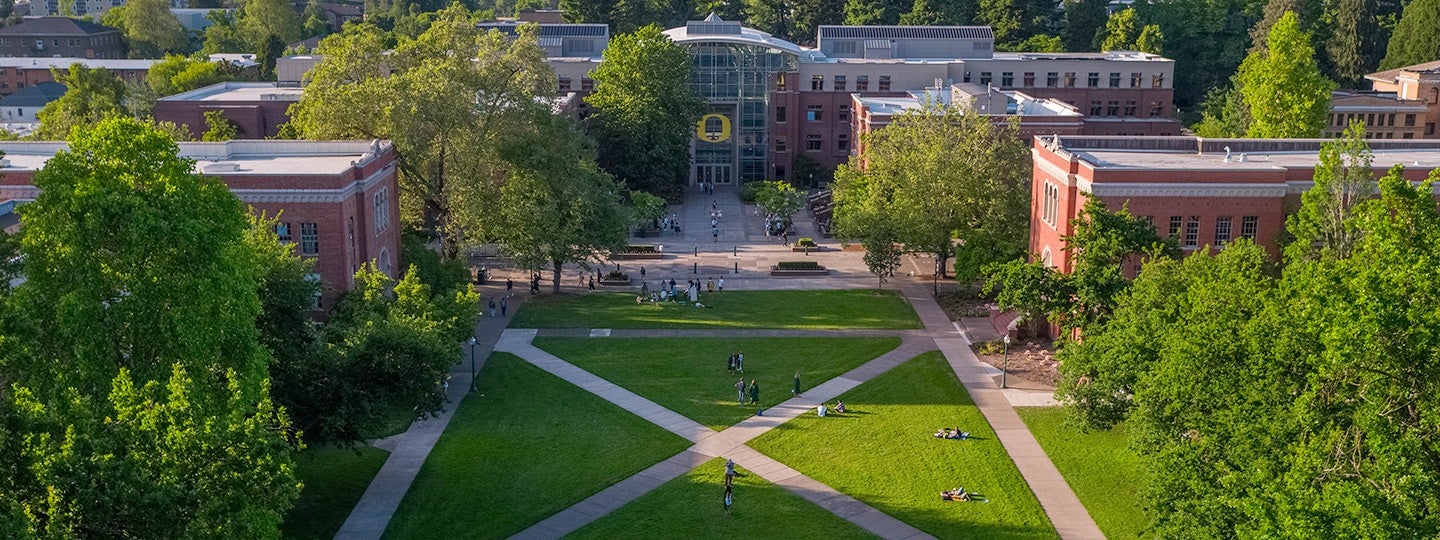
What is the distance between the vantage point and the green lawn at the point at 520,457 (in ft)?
133

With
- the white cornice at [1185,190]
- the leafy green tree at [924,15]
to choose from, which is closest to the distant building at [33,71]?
the leafy green tree at [924,15]

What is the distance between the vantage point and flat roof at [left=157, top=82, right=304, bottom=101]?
3762 inches

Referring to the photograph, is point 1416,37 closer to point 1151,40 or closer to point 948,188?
point 1151,40

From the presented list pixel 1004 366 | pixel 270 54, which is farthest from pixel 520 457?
pixel 270 54

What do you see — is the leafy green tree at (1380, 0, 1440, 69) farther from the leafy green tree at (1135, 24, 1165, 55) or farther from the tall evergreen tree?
the leafy green tree at (1135, 24, 1165, 55)

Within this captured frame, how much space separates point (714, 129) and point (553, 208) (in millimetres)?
42930

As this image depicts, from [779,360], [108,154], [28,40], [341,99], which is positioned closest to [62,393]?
[108,154]

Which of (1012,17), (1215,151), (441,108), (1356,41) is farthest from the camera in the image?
(1012,17)

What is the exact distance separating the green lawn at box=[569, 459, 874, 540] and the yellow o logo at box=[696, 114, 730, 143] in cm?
6632

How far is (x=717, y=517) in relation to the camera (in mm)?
40688

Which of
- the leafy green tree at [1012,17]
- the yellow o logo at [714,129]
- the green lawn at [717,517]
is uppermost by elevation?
the leafy green tree at [1012,17]

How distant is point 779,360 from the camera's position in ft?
191

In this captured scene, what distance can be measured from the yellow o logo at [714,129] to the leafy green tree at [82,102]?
4257 cm

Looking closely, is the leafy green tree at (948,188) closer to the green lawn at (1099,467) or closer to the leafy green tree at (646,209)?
the leafy green tree at (646,209)
